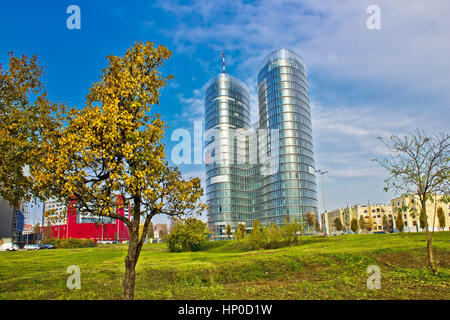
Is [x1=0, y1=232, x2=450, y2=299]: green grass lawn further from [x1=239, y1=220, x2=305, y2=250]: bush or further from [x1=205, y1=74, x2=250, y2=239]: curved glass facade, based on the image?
[x1=205, y1=74, x2=250, y2=239]: curved glass facade

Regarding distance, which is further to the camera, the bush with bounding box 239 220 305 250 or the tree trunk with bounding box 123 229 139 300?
the bush with bounding box 239 220 305 250

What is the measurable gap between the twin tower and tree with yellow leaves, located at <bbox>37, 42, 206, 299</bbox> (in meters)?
100

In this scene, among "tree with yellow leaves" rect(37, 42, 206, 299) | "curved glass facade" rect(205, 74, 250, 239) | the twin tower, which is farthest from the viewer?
"curved glass facade" rect(205, 74, 250, 239)

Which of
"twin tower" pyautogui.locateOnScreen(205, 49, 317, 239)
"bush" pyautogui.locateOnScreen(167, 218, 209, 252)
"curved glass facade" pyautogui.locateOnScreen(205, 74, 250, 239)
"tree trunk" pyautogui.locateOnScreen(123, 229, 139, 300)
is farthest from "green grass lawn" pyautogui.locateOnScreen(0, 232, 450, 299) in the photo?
"curved glass facade" pyautogui.locateOnScreen(205, 74, 250, 239)

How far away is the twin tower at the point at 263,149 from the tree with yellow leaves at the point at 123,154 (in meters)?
100

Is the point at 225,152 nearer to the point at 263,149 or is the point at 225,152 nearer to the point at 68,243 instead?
the point at 263,149

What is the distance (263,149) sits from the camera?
13750 centimetres

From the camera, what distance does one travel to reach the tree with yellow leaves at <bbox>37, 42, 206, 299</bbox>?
38.6 feet

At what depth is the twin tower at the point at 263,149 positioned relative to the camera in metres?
122

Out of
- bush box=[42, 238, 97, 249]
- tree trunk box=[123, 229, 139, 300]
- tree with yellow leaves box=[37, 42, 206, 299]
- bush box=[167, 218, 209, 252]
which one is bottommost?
bush box=[42, 238, 97, 249]

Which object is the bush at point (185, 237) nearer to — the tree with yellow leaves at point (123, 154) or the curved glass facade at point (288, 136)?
the tree with yellow leaves at point (123, 154)


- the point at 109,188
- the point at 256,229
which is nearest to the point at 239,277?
the point at 109,188

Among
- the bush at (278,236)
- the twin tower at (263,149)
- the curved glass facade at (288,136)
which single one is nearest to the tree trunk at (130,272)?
the bush at (278,236)

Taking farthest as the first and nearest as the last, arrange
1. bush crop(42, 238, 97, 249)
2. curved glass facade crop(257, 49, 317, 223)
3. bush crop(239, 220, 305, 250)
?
curved glass facade crop(257, 49, 317, 223) → bush crop(42, 238, 97, 249) → bush crop(239, 220, 305, 250)
